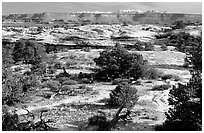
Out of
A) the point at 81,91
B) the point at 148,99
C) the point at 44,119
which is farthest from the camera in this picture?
the point at 81,91

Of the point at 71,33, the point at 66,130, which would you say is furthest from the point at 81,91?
the point at 71,33

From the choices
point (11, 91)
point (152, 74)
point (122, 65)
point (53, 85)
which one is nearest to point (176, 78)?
point (152, 74)

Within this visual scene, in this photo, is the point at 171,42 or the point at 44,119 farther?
the point at 171,42

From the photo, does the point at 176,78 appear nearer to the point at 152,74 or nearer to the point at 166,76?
the point at 166,76

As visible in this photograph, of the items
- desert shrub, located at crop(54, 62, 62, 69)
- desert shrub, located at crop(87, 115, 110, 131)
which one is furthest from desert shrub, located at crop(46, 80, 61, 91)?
desert shrub, located at crop(54, 62, 62, 69)

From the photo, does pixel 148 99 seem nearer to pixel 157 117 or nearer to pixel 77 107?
pixel 157 117

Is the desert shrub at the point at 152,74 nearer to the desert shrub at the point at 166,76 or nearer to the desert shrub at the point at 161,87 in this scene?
the desert shrub at the point at 166,76

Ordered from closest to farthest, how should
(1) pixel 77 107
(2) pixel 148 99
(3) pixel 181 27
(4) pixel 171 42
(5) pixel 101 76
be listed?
(1) pixel 77 107 → (2) pixel 148 99 → (5) pixel 101 76 → (4) pixel 171 42 → (3) pixel 181 27
